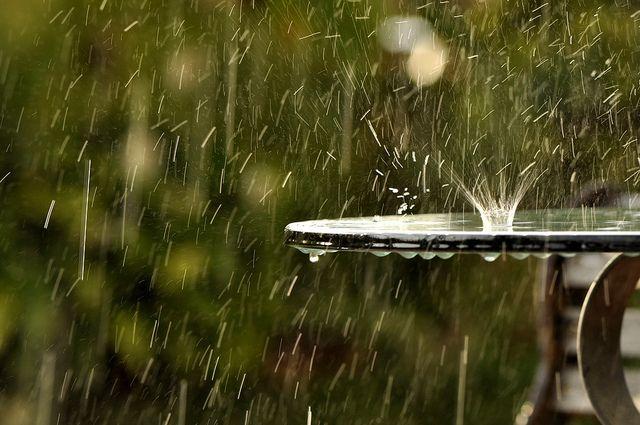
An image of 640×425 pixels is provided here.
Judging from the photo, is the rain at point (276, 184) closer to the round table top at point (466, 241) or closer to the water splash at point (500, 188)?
the water splash at point (500, 188)

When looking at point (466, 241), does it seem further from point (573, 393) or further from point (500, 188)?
point (500, 188)

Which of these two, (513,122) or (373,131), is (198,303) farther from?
(513,122)

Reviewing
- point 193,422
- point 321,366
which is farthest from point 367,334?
point 193,422

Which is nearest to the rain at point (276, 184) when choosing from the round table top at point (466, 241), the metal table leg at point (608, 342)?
the metal table leg at point (608, 342)

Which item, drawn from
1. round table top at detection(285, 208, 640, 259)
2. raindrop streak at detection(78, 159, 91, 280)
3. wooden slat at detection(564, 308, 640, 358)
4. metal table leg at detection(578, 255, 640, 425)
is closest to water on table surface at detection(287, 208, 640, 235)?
round table top at detection(285, 208, 640, 259)

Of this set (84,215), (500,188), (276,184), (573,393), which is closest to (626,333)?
(573,393)

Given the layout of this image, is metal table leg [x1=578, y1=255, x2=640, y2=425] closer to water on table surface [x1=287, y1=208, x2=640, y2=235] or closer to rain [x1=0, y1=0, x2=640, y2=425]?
water on table surface [x1=287, y1=208, x2=640, y2=235]
